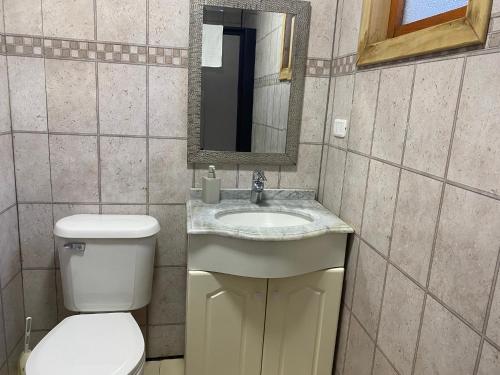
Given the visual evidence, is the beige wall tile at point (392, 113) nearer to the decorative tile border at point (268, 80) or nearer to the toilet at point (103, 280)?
the decorative tile border at point (268, 80)

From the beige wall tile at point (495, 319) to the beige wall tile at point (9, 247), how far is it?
1.65 m

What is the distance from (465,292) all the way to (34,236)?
1.67m

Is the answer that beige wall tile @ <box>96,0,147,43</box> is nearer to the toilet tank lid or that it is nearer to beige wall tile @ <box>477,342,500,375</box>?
the toilet tank lid

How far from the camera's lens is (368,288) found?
137cm

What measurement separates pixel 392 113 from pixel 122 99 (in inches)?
42.8

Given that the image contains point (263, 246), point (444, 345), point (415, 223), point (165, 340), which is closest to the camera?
point (444, 345)

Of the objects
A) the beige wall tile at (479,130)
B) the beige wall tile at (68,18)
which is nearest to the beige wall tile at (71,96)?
the beige wall tile at (68,18)

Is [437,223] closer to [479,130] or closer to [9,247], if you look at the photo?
[479,130]

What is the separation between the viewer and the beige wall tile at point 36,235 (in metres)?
1.67

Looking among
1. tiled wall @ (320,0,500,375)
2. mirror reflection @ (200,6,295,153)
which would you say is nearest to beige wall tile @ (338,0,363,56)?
tiled wall @ (320,0,500,375)

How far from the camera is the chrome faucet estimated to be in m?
1.71

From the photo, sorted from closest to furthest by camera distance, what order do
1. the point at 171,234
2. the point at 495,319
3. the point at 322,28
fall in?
the point at 495,319, the point at 322,28, the point at 171,234

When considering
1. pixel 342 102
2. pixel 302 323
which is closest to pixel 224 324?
pixel 302 323

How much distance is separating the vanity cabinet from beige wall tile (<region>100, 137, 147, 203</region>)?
53cm
